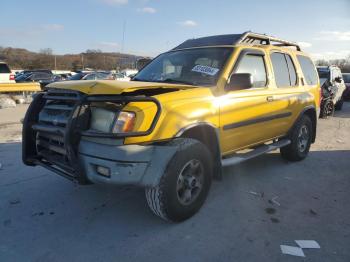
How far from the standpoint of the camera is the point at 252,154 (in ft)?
14.8

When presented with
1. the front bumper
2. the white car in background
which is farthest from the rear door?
the white car in background

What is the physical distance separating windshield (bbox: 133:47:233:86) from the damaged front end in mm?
1147

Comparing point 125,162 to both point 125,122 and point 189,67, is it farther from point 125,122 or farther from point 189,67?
point 189,67

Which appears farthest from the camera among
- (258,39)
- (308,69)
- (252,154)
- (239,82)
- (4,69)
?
(4,69)

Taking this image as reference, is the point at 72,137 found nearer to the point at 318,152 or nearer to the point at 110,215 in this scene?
the point at 110,215

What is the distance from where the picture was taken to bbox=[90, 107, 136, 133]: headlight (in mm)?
3002

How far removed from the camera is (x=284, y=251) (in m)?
2.95

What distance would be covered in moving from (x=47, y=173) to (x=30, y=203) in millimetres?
1089

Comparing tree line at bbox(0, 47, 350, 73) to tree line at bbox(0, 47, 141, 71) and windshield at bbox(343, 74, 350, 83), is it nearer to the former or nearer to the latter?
tree line at bbox(0, 47, 141, 71)

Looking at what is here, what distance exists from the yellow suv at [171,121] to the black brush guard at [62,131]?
0.01m

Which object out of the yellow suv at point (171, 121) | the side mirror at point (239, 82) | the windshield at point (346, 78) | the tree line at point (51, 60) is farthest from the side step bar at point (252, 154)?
the tree line at point (51, 60)

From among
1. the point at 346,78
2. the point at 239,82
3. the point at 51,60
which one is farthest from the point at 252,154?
the point at 51,60

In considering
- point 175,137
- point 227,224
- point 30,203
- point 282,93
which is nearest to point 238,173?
point 282,93

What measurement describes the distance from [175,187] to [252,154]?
1.68 metres
